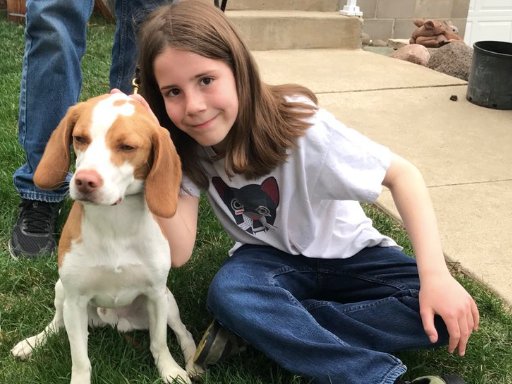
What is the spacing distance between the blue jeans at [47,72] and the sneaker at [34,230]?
0.05 metres

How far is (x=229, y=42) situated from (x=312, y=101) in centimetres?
45

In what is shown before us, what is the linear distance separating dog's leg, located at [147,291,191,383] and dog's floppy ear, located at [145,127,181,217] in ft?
1.23

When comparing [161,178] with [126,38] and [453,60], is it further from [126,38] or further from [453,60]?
[453,60]

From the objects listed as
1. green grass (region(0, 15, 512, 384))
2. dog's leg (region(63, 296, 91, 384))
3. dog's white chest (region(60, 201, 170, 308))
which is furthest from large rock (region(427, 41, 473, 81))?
dog's leg (region(63, 296, 91, 384))

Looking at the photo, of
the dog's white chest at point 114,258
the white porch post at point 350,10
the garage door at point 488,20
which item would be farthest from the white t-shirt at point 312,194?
the garage door at point 488,20

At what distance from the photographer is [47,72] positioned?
2.86 metres

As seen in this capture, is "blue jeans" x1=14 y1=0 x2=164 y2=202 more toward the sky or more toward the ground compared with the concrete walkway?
more toward the sky

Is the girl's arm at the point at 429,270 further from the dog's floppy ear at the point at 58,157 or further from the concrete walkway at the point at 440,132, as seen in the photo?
the dog's floppy ear at the point at 58,157

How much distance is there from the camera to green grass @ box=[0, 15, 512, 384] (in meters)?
2.24

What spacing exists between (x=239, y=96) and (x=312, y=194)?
45 centimetres

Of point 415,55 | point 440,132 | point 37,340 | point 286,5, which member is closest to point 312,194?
point 37,340

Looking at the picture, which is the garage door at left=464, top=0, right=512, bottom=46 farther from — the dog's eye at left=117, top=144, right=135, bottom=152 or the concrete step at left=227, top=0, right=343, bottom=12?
the dog's eye at left=117, top=144, right=135, bottom=152

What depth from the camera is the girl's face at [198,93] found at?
213 cm

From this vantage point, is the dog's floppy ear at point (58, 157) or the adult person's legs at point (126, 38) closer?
the dog's floppy ear at point (58, 157)
